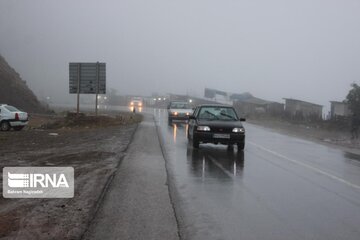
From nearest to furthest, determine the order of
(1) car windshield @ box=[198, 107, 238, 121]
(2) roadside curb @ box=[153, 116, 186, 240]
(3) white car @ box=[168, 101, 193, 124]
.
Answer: (2) roadside curb @ box=[153, 116, 186, 240] < (1) car windshield @ box=[198, 107, 238, 121] < (3) white car @ box=[168, 101, 193, 124]

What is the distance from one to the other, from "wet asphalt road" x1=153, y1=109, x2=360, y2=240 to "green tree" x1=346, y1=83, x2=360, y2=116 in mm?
21821

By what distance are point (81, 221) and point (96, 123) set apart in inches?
951

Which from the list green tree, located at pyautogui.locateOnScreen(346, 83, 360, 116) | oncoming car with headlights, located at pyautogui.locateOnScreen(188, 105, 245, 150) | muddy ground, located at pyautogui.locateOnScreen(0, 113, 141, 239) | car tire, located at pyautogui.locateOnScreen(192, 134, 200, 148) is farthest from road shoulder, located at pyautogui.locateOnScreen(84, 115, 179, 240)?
green tree, located at pyautogui.locateOnScreen(346, 83, 360, 116)

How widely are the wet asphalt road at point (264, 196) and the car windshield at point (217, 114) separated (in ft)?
9.67

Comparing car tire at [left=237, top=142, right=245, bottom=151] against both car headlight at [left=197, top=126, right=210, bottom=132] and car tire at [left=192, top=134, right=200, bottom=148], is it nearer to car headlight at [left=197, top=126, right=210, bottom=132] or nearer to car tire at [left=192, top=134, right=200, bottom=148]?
car headlight at [left=197, top=126, right=210, bottom=132]

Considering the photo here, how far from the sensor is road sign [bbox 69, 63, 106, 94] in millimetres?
32500

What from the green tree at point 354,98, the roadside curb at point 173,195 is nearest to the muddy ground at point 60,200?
the roadside curb at point 173,195

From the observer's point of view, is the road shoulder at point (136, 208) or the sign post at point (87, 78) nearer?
the road shoulder at point (136, 208)

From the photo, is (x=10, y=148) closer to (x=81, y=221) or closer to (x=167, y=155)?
(x=167, y=155)

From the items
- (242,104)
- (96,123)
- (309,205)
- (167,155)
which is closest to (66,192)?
(309,205)

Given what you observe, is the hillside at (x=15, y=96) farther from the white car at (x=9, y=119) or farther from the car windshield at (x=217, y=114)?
the car windshield at (x=217, y=114)

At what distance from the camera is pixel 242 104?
65688mm

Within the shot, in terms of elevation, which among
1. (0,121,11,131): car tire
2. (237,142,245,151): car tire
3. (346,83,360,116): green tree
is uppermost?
(346,83,360,116): green tree

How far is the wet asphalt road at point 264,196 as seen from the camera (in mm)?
5902
